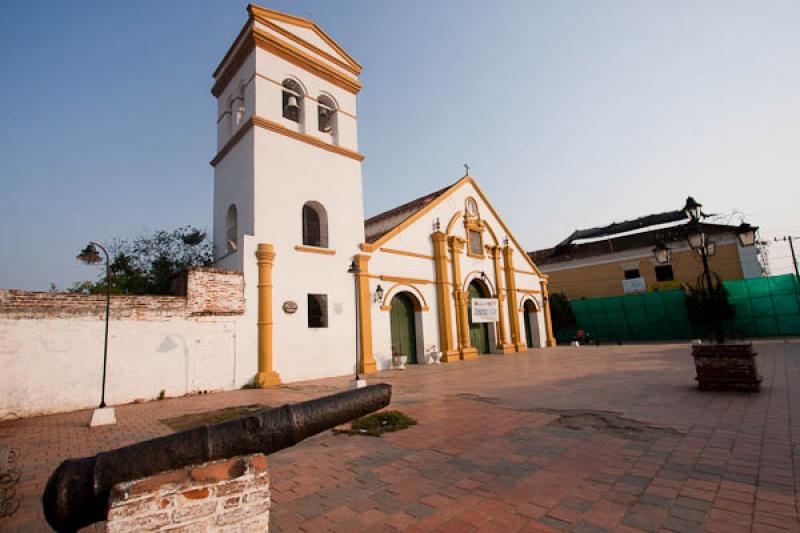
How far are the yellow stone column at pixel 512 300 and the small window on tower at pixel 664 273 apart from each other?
13307 millimetres

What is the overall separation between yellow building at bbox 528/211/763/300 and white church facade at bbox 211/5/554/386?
16.6m

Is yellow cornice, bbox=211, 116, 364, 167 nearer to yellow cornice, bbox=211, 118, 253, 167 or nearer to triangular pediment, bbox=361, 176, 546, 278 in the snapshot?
yellow cornice, bbox=211, 118, 253, 167

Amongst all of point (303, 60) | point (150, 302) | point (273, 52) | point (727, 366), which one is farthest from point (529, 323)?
point (150, 302)

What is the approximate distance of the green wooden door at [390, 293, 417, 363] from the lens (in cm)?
1517

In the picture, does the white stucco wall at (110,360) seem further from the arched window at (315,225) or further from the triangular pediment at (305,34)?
the triangular pediment at (305,34)

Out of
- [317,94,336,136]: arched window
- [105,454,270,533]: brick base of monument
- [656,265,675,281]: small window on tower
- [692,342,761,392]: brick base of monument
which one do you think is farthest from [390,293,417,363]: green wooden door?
[656,265,675,281]: small window on tower

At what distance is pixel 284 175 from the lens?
12.4 m

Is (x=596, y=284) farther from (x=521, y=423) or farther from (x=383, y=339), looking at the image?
(x=521, y=423)

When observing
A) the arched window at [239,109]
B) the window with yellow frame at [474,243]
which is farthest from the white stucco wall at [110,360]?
the window with yellow frame at [474,243]

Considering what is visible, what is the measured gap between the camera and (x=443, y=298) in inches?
654

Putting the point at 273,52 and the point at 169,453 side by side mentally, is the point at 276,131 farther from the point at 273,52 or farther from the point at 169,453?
the point at 169,453

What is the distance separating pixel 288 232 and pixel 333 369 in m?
4.60

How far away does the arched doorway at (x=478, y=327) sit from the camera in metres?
18.8

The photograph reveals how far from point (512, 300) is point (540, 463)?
17602 millimetres
